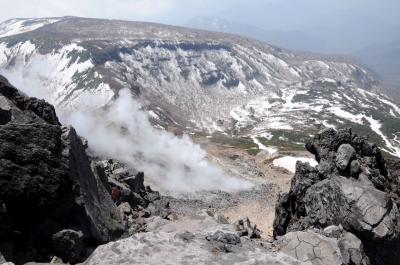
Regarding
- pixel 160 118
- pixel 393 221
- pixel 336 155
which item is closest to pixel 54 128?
pixel 393 221

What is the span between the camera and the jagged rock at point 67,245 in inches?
636

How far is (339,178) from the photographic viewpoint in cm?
2866

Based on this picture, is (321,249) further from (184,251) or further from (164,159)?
(164,159)

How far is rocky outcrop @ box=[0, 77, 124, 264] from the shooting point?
1528 cm

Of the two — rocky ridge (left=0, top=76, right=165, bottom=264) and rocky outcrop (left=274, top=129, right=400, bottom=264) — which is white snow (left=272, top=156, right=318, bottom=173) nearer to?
rocky outcrop (left=274, top=129, right=400, bottom=264)

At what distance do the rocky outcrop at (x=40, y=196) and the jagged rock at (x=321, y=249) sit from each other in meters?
7.67

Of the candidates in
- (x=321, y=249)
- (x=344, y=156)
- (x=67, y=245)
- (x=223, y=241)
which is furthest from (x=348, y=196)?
(x=67, y=245)

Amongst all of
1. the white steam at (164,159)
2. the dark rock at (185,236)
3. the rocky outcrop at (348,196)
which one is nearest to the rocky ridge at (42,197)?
the dark rock at (185,236)

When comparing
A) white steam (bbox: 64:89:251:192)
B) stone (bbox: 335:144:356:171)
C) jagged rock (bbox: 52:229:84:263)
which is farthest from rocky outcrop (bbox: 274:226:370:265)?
white steam (bbox: 64:89:251:192)

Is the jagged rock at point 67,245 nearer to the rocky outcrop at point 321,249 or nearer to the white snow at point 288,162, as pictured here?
the rocky outcrop at point 321,249

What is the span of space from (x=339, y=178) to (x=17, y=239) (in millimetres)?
19606

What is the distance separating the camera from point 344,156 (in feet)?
107

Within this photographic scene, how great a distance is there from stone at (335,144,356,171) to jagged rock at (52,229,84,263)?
69.1 feet

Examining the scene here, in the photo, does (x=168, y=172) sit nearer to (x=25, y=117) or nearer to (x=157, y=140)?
(x=157, y=140)
